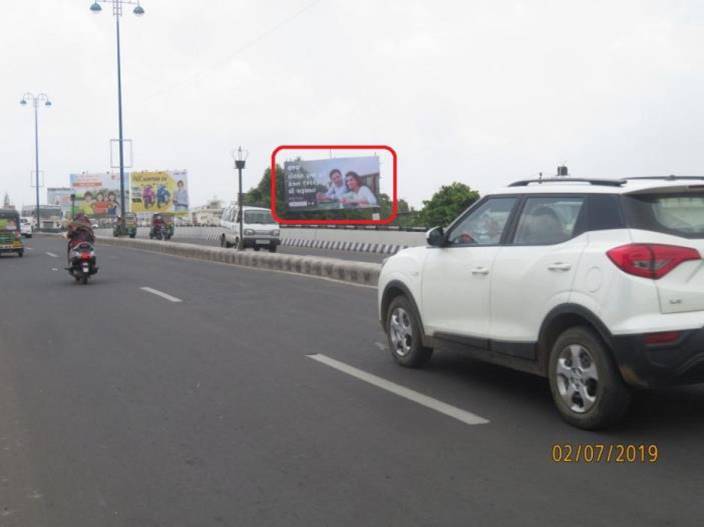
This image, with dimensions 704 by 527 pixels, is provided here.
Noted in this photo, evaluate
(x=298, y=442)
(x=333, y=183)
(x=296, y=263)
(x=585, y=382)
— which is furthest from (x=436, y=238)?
(x=333, y=183)

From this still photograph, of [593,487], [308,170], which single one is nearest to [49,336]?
[593,487]

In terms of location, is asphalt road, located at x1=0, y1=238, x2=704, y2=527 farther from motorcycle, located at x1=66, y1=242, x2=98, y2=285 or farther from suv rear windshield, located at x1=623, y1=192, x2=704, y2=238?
motorcycle, located at x1=66, y1=242, x2=98, y2=285

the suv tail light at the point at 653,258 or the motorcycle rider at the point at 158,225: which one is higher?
the suv tail light at the point at 653,258

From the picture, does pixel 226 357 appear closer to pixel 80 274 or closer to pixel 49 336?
pixel 49 336

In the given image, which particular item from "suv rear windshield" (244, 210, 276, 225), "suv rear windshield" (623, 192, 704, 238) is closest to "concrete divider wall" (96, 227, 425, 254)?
"suv rear windshield" (244, 210, 276, 225)

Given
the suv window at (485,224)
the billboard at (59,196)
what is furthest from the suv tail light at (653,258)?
the billboard at (59,196)

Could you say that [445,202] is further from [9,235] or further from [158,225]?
[9,235]

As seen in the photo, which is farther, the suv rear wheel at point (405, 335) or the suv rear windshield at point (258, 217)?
the suv rear windshield at point (258, 217)

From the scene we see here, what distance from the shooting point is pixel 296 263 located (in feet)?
66.2

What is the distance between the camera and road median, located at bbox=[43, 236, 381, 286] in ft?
55.1

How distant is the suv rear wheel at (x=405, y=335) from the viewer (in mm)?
7233

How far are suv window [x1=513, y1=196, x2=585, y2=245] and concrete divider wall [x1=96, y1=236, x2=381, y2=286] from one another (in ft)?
32.4

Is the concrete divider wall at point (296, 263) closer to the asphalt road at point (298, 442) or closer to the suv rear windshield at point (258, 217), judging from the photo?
the suv rear windshield at point (258, 217)

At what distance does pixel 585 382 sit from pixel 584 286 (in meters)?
0.63
